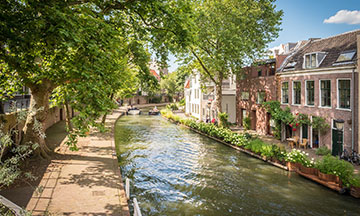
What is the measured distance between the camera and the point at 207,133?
28.6 metres

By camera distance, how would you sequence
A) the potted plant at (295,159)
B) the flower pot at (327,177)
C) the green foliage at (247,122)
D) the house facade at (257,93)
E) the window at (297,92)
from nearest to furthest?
1. the flower pot at (327,177)
2. the potted plant at (295,159)
3. the window at (297,92)
4. the house facade at (257,93)
5. the green foliage at (247,122)

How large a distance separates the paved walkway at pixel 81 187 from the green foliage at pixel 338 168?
33.7 ft

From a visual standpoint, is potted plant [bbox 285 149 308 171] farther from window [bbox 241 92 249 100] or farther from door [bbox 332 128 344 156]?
window [bbox 241 92 249 100]

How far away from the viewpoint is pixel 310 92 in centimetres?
2041

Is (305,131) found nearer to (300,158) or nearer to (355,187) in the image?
(300,158)

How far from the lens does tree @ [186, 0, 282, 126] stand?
23156mm

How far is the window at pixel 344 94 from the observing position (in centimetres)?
1692

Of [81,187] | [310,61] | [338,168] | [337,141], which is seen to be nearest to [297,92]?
[310,61]

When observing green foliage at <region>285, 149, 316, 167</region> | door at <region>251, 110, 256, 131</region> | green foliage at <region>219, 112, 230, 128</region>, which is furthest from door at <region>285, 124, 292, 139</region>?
green foliage at <region>285, 149, 316, 167</region>

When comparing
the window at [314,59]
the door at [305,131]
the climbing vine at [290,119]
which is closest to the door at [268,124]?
the climbing vine at [290,119]

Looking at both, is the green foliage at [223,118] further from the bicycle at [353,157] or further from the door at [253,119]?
the bicycle at [353,157]

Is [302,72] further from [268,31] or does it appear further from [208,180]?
[208,180]

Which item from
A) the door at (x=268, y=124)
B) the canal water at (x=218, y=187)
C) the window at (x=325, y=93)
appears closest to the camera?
the canal water at (x=218, y=187)

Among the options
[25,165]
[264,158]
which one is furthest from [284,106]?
[25,165]
